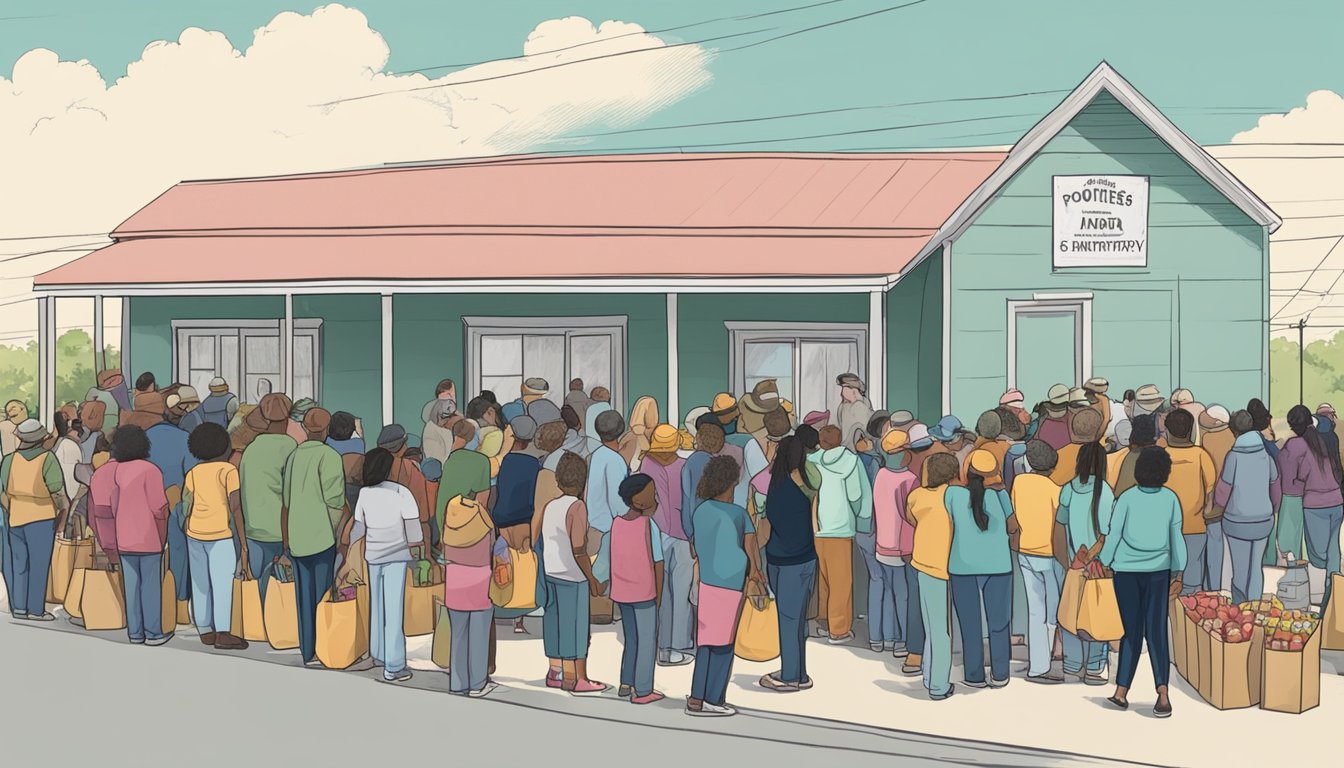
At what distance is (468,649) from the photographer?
9617mm

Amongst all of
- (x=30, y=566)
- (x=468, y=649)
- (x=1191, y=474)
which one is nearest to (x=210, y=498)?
(x=468, y=649)

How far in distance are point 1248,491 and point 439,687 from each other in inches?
243

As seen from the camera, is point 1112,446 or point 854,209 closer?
point 1112,446

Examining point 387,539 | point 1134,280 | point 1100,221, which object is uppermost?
point 1100,221

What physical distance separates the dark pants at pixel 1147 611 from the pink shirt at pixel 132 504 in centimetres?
696

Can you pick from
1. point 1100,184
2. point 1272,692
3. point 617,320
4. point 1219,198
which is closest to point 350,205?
point 617,320

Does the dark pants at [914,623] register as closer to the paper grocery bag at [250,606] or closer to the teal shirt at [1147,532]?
the teal shirt at [1147,532]

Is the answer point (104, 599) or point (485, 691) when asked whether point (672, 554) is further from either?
point (104, 599)

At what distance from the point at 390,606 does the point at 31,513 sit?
13.1ft

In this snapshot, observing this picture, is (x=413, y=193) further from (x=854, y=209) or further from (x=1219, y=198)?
(x=1219, y=198)

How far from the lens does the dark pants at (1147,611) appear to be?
9.02m

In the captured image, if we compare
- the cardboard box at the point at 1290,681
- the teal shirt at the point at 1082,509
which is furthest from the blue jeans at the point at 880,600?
the cardboard box at the point at 1290,681

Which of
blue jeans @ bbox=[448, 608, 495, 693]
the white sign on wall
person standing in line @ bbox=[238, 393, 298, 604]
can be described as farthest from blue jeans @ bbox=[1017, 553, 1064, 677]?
Result: the white sign on wall

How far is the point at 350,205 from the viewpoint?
841 inches
